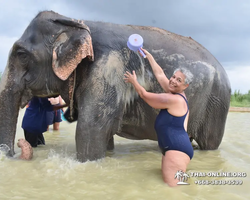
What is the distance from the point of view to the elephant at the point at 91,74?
2.85 m

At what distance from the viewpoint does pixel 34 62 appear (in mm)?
2998

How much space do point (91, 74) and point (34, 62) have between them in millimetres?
615

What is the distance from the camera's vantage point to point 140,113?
3287 millimetres

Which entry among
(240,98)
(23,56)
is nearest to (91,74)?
(23,56)

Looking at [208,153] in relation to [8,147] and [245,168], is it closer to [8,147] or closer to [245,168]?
[245,168]

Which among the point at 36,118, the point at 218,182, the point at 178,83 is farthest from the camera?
the point at 36,118

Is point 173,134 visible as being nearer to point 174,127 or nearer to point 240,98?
point 174,127

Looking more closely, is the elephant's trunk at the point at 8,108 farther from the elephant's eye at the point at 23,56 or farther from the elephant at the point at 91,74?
the elephant's eye at the point at 23,56

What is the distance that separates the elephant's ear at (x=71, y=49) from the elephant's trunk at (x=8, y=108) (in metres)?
0.53

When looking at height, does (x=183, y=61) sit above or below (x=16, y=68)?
above

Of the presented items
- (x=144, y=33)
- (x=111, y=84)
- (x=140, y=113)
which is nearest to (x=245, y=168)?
(x=140, y=113)

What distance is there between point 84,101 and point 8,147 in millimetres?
917

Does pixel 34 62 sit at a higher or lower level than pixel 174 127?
higher

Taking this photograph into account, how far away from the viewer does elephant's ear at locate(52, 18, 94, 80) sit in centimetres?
283
